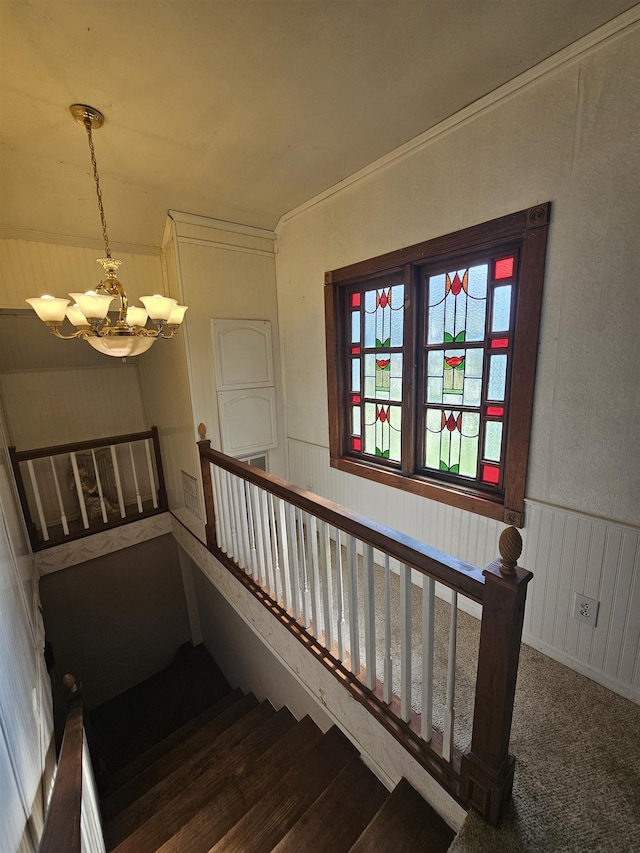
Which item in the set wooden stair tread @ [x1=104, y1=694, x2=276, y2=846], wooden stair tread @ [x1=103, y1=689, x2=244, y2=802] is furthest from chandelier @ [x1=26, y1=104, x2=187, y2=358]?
wooden stair tread @ [x1=103, y1=689, x2=244, y2=802]

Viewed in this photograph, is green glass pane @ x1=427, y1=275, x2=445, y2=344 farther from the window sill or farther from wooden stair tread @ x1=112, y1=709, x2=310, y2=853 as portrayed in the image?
wooden stair tread @ x1=112, y1=709, x2=310, y2=853

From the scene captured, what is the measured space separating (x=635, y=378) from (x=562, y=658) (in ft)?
4.59

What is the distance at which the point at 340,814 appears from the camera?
4.81 ft

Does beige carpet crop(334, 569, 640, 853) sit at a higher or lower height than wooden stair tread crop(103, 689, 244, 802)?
higher

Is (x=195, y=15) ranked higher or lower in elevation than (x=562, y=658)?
higher

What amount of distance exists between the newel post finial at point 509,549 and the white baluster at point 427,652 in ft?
0.87

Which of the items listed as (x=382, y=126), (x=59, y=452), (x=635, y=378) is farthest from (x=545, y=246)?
(x=59, y=452)

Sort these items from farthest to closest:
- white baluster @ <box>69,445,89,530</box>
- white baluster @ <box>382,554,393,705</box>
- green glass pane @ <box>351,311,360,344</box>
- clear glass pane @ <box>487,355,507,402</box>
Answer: white baluster @ <box>69,445,89,530</box> < green glass pane @ <box>351,311,360,344</box> < clear glass pane @ <box>487,355,507,402</box> < white baluster @ <box>382,554,393,705</box>

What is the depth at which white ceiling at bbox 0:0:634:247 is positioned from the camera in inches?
48.2

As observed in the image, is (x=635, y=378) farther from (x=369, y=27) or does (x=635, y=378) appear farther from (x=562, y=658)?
(x=369, y=27)

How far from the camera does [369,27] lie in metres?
1.29

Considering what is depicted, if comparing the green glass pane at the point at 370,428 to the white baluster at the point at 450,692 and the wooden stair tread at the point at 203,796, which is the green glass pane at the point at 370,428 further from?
the wooden stair tread at the point at 203,796

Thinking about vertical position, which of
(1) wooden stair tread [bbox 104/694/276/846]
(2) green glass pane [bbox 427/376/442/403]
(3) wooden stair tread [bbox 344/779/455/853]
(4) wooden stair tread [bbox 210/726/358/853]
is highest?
(2) green glass pane [bbox 427/376/442/403]

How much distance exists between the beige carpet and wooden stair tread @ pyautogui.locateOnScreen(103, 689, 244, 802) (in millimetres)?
2155
